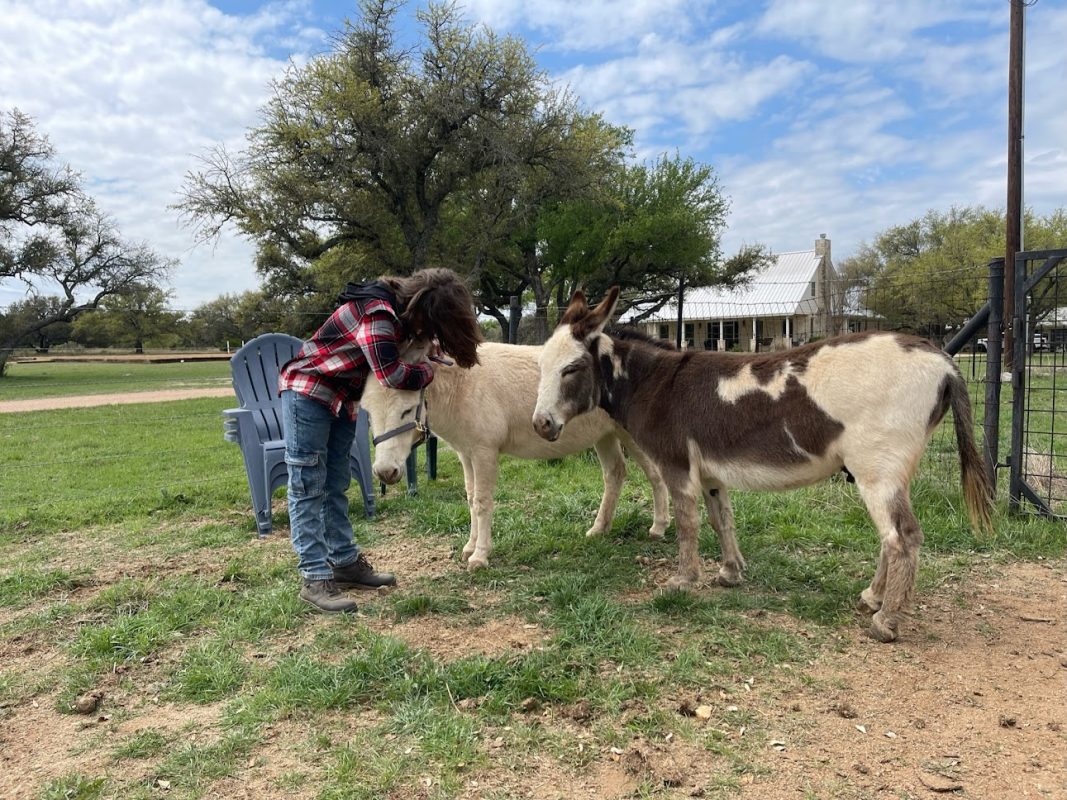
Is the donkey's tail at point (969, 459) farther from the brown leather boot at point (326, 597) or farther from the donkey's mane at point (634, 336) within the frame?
the brown leather boot at point (326, 597)

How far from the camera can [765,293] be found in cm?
4078

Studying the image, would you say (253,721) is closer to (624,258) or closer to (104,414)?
(104,414)

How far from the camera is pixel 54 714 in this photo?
2986 millimetres

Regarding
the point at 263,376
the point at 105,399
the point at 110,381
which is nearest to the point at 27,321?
the point at 110,381

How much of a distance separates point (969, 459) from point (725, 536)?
4.73 feet

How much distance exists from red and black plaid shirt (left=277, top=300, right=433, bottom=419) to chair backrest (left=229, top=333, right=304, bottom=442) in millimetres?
2265

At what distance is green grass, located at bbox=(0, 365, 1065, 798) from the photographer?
260cm

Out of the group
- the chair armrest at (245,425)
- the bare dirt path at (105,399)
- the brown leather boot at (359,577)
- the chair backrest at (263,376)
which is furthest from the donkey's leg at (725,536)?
the bare dirt path at (105,399)

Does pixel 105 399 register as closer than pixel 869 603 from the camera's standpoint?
No

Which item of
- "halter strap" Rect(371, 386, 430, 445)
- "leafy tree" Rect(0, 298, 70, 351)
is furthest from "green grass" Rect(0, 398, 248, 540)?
"leafy tree" Rect(0, 298, 70, 351)

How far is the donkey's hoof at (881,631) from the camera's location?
3.40 meters

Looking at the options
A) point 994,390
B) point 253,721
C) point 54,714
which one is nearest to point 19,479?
point 54,714

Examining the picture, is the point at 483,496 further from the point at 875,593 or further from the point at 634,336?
the point at 875,593

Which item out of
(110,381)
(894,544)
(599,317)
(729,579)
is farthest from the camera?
(110,381)
